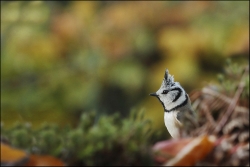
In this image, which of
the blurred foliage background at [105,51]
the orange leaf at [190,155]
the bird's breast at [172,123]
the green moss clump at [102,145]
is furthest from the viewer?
the blurred foliage background at [105,51]

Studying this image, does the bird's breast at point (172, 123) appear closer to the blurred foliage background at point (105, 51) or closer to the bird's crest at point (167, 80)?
the bird's crest at point (167, 80)

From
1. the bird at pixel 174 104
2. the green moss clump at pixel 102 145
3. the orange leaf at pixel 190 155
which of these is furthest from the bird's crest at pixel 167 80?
the green moss clump at pixel 102 145

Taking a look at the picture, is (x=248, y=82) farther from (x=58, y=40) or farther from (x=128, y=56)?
(x=58, y=40)

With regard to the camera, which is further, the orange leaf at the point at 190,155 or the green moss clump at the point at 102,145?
Answer: the green moss clump at the point at 102,145

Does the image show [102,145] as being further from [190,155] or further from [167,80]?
[167,80]

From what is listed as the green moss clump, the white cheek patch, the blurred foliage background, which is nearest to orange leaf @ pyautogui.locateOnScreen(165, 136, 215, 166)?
the green moss clump

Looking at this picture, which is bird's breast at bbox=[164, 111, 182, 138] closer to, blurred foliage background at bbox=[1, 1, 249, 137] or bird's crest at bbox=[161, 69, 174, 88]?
bird's crest at bbox=[161, 69, 174, 88]
